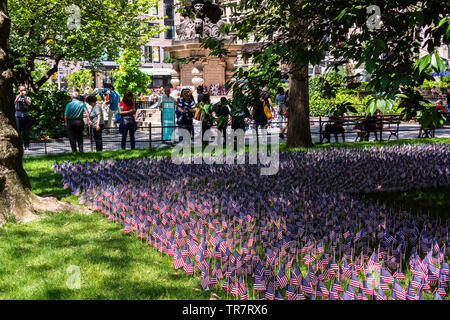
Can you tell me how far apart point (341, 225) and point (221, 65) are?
26485 millimetres

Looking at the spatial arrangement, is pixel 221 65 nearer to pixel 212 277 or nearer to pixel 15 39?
pixel 15 39

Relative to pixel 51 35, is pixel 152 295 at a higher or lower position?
lower

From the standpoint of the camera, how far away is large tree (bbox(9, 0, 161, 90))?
21.4 meters

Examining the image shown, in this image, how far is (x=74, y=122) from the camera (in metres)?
13.4

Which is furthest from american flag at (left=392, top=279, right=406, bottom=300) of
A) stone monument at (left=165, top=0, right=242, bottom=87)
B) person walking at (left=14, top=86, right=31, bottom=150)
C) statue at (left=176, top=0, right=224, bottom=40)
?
statue at (left=176, top=0, right=224, bottom=40)

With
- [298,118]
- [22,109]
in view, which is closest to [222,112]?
[298,118]

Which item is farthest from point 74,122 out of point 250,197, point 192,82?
point 192,82

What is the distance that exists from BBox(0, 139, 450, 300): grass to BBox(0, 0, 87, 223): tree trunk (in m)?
0.27

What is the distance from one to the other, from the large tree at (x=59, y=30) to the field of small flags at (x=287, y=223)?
12851 millimetres

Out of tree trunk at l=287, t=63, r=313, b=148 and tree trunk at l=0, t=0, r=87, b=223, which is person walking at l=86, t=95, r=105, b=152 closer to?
tree trunk at l=287, t=63, r=313, b=148

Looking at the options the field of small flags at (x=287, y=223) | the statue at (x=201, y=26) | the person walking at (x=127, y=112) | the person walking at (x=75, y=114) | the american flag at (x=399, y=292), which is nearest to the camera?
the american flag at (x=399, y=292)

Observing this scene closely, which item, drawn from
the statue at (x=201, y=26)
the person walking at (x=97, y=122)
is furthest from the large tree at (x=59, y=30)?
the person walking at (x=97, y=122)

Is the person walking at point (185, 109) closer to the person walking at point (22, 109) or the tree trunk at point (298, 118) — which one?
the tree trunk at point (298, 118)

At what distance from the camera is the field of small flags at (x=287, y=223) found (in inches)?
165
